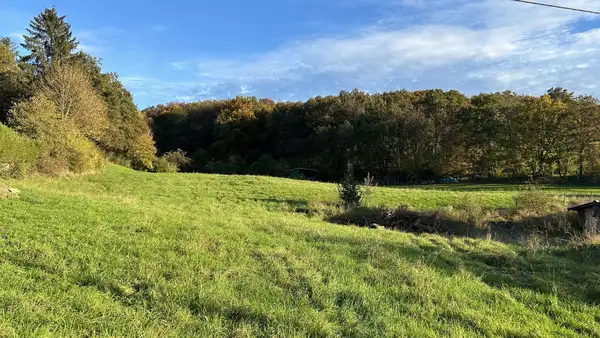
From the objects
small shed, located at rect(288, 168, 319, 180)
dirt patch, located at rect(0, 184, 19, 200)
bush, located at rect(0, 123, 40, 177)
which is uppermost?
bush, located at rect(0, 123, 40, 177)

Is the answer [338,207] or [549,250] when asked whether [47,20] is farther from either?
[549,250]

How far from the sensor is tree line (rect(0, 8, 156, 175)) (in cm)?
2666

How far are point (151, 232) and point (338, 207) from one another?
1401cm

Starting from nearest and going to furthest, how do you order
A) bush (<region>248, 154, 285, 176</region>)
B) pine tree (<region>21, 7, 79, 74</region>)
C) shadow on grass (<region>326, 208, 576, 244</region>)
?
shadow on grass (<region>326, 208, 576, 244</region>) < pine tree (<region>21, 7, 79, 74</region>) < bush (<region>248, 154, 285, 176</region>)

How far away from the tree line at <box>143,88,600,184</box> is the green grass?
46883 millimetres

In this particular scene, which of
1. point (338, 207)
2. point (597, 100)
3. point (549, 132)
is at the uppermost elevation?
point (597, 100)

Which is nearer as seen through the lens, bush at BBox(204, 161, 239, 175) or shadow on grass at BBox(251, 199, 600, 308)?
shadow on grass at BBox(251, 199, 600, 308)

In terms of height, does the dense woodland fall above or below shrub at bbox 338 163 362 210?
above

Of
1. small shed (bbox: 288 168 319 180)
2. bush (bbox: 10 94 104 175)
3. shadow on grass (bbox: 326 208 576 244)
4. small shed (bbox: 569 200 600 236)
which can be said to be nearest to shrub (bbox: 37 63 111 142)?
bush (bbox: 10 94 104 175)

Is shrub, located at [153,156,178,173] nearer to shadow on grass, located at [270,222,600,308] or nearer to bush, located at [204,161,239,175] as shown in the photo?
bush, located at [204,161,239,175]

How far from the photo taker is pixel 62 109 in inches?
1283

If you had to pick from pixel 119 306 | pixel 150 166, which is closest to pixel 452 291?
pixel 119 306

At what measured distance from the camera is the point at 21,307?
167 inches

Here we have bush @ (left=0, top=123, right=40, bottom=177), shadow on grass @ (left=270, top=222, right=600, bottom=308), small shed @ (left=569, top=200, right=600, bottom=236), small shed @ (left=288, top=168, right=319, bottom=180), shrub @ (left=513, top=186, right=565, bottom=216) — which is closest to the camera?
shadow on grass @ (left=270, top=222, right=600, bottom=308)
